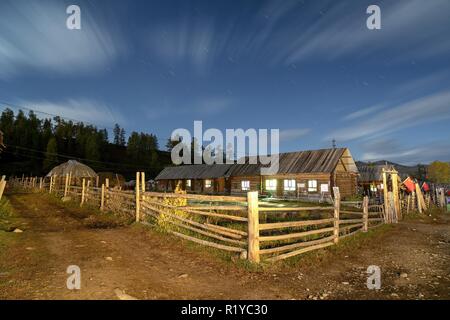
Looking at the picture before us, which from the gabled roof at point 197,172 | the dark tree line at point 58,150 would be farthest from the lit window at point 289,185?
the dark tree line at point 58,150

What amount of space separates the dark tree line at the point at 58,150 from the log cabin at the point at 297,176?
187 feet

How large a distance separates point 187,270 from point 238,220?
2749 millimetres

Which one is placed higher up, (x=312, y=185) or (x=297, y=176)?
(x=297, y=176)

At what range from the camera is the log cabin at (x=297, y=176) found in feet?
94.4

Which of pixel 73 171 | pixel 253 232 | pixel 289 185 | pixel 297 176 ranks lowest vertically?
pixel 253 232

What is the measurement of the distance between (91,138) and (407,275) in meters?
99.8

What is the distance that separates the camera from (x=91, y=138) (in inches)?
3659

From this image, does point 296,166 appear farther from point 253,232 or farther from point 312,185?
point 253,232

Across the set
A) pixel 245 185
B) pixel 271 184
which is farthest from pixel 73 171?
pixel 271 184

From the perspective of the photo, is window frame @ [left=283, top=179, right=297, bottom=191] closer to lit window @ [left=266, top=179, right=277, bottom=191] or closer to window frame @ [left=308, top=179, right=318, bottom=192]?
lit window @ [left=266, top=179, right=277, bottom=191]

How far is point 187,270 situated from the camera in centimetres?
623
